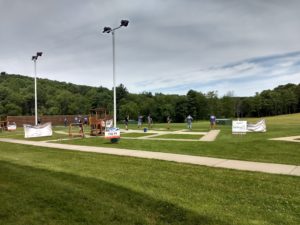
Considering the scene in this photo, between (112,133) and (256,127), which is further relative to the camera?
(256,127)

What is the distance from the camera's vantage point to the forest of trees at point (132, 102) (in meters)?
97.1

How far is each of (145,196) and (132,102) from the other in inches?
4178

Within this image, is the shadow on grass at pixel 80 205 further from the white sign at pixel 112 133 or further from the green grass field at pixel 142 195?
the white sign at pixel 112 133

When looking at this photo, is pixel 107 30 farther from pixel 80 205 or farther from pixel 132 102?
pixel 132 102

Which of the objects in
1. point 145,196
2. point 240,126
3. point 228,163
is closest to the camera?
point 145,196

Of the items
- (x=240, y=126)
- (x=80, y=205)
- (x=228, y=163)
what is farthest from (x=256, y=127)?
(x=80, y=205)

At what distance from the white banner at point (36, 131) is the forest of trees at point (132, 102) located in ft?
219

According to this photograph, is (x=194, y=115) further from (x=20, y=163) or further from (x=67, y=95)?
(x=20, y=163)

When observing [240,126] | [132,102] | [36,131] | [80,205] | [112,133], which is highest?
[132,102]

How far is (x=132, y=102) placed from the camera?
112312mm

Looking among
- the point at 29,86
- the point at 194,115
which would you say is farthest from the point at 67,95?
the point at 194,115

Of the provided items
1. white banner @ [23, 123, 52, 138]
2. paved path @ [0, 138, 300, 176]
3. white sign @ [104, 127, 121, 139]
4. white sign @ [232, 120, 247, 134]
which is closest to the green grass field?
paved path @ [0, 138, 300, 176]

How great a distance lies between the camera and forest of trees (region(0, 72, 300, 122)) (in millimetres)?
97125

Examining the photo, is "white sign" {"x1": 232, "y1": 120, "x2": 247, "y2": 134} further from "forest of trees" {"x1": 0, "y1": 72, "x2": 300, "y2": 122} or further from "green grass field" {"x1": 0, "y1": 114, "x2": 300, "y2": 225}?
"forest of trees" {"x1": 0, "y1": 72, "x2": 300, "y2": 122}
